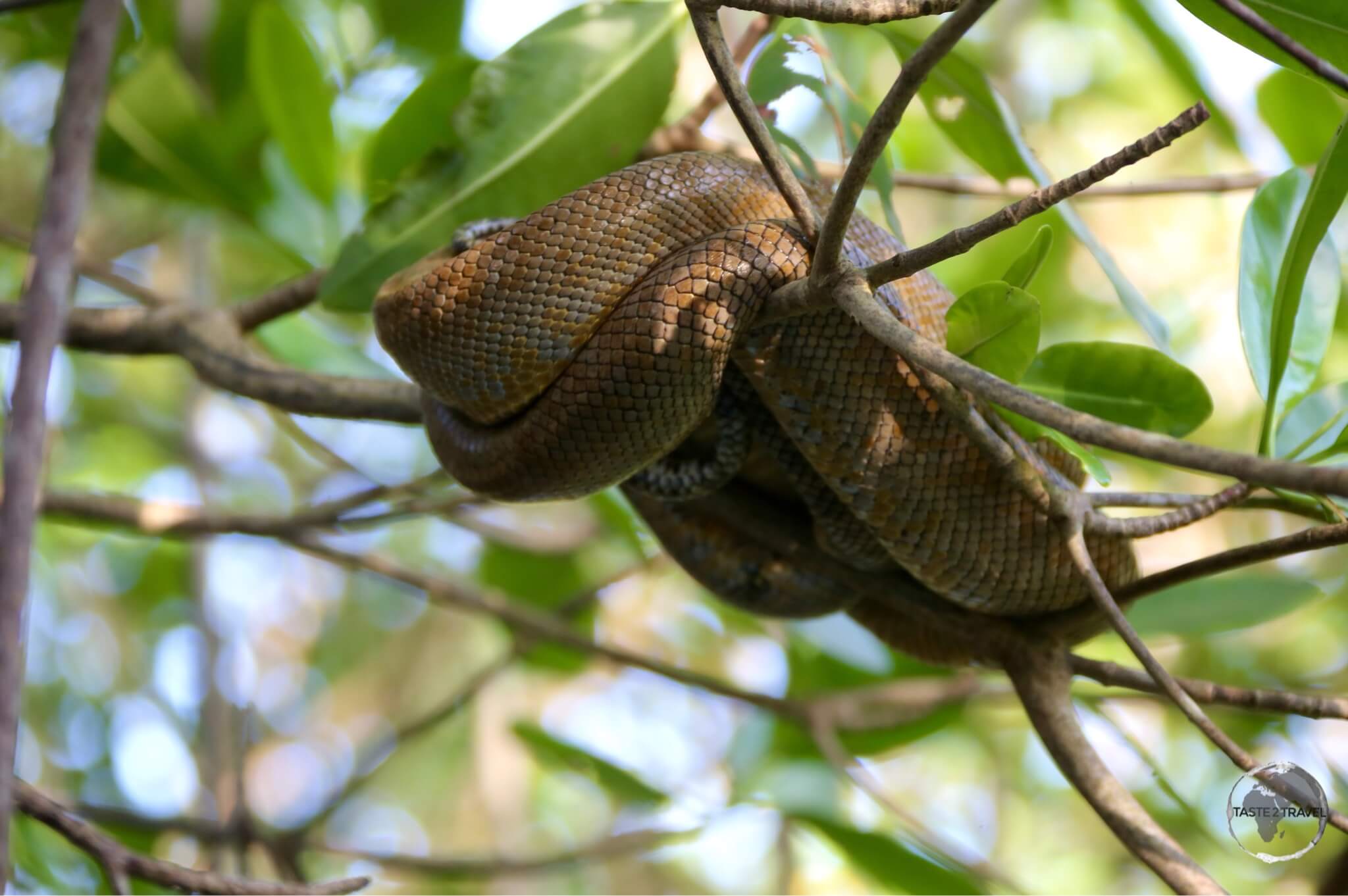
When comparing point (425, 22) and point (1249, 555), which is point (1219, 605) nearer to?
point (1249, 555)

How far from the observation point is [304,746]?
9570mm

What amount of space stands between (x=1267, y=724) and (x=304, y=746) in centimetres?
804

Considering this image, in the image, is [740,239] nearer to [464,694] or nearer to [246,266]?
[464,694]

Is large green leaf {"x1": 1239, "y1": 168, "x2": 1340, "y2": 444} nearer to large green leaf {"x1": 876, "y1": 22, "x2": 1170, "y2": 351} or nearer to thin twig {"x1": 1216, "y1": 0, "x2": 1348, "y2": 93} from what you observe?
large green leaf {"x1": 876, "y1": 22, "x2": 1170, "y2": 351}

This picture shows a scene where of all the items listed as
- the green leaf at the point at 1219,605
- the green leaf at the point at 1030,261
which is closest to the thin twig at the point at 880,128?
the green leaf at the point at 1030,261

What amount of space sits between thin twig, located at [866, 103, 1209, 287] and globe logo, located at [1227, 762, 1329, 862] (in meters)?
0.91

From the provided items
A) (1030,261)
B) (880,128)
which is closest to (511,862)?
(1030,261)

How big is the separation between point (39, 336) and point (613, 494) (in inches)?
86.5

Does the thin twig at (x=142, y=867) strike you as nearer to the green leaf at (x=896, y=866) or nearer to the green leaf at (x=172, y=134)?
the green leaf at (x=896, y=866)

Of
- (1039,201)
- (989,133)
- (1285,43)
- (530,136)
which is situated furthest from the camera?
(530,136)

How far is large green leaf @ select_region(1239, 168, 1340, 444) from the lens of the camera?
2.00 m

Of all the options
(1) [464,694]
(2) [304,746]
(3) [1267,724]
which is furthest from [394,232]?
(2) [304,746]

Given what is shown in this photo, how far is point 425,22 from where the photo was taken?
137 inches

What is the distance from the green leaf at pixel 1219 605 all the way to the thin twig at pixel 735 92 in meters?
1.95
